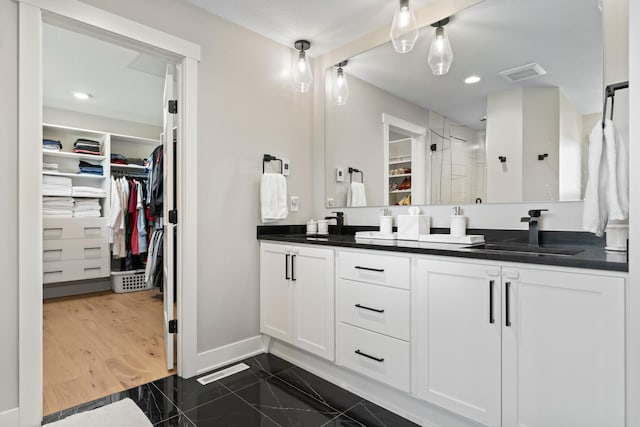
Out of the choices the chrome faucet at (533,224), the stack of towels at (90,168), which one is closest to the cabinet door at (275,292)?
the chrome faucet at (533,224)

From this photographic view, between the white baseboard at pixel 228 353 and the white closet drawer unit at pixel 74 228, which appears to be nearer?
the white baseboard at pixel 228 353

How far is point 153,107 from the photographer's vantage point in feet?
14.7

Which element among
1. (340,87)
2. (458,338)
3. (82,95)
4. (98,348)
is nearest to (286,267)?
(458,338)

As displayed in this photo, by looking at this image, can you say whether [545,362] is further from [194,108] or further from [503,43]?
[194,108]

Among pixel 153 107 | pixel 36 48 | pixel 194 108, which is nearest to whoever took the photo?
pixel 36 48

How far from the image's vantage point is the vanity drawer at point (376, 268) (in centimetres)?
170

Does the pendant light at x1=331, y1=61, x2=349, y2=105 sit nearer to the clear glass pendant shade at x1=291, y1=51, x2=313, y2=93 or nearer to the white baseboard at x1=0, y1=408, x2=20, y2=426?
the clear glass pendant shade at x1=291, y1=51, x2=313, y2=93

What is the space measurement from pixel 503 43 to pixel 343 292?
5.61 feet

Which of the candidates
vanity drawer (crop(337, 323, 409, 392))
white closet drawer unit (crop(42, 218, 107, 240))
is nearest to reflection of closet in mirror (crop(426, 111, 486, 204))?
vanity drawer (crop(337, 323, 409, 392))

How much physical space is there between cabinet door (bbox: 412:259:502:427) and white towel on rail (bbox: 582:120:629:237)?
454mm

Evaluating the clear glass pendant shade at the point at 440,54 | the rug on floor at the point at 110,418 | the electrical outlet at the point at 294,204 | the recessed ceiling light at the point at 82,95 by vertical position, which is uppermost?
the recessed ceiling light at the point at 82,95

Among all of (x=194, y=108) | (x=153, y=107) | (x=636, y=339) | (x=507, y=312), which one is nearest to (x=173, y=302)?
(x=194, y=108)

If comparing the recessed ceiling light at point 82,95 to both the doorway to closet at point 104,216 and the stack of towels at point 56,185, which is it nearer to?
the doorway to closet at point 104,216

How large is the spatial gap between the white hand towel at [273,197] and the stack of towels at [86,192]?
10.1ft
